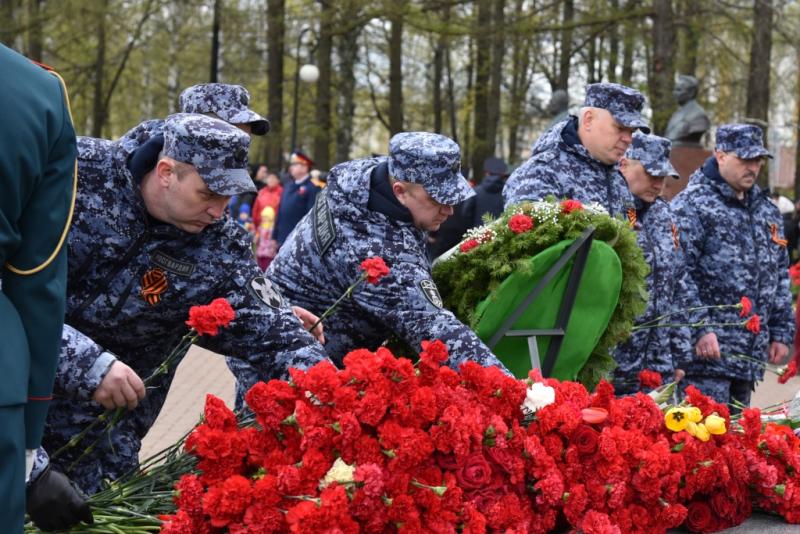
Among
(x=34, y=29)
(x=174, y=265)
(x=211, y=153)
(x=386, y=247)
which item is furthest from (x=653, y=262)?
(x=34, y=29)

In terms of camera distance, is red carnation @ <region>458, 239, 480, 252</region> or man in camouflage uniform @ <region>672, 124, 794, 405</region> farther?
man in camouflage uniform @ <region>672, 124, 794, 405</region>

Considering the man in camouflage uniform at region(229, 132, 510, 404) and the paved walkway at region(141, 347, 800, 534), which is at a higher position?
the man in camouflage uniform at region(229, 132, 510, 404)

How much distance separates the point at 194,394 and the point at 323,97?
14.2 meters

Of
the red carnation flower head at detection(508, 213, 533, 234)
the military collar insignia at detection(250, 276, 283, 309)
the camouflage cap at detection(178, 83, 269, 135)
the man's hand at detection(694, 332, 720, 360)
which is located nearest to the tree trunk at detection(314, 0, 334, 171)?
the man's hand at detection(694, 332, 720, 360)

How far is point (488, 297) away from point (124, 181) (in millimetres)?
1233

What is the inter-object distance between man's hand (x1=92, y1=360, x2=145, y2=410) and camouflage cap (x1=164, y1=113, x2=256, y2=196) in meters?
0.54

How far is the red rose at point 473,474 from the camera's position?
258 centimetres

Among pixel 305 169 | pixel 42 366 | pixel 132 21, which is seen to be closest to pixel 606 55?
pixel 132 21

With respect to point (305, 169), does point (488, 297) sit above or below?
above

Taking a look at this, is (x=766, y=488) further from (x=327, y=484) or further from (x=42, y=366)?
(x=42, y=366)

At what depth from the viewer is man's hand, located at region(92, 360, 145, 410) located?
2.76 meters

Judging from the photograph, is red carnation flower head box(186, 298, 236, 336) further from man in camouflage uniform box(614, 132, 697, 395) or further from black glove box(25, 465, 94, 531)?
man in camouflage uniform box(614, 132, 697, 395)

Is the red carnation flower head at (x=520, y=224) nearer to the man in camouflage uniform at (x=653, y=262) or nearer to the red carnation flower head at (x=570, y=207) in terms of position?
the red carnation flower head at (x=570, y=207)

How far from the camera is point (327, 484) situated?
2.44 metres
